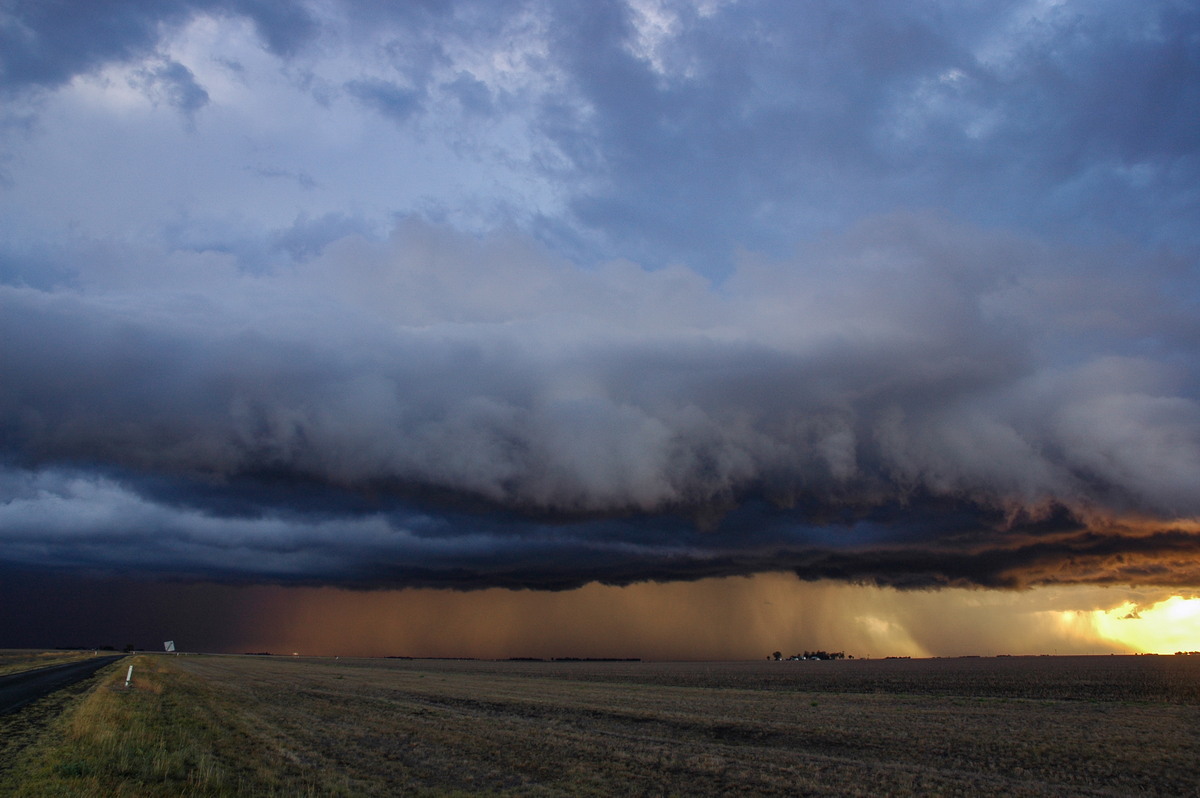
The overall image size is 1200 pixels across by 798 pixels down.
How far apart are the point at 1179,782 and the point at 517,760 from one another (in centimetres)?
2217

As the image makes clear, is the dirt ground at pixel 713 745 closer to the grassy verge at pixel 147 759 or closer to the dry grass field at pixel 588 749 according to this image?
the dry grass field at pixel 588 749

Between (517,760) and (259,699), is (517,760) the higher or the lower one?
the higher one

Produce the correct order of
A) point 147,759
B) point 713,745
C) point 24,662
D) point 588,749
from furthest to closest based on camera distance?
1. point 24,662
2. point 713,745
3. point 588,749
4. point 147,759

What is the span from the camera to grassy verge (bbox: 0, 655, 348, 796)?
17.9 meters

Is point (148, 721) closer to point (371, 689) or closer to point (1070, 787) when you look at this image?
point (371, 689)

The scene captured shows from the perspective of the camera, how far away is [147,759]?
70.3 feet

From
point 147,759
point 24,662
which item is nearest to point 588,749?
point 147,759

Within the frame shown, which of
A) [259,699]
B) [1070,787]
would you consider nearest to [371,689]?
[259,699]

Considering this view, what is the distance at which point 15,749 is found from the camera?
2312 cm

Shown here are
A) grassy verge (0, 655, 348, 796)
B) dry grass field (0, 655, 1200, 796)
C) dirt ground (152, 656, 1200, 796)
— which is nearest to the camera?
grassy verge (0, 655, 348, 796)

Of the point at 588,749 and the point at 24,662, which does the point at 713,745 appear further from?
the point at 24,662

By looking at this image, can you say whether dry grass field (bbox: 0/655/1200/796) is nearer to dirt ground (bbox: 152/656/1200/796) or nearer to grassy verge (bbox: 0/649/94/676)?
dirt ground (bbox: 152/656/1200/796)

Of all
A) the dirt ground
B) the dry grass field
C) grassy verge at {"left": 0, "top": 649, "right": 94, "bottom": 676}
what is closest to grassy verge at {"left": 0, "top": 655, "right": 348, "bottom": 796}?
the dry grass field

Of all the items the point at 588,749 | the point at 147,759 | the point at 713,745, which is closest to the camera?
the point at 147,759
